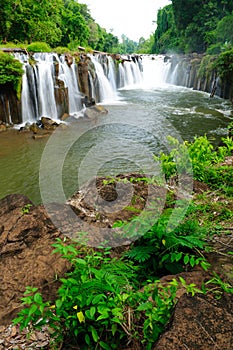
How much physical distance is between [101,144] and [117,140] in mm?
775

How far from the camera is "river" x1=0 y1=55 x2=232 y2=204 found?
7.50m

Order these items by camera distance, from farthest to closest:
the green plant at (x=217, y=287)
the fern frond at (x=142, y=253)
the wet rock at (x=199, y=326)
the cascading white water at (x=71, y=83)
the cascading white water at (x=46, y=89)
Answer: the cascading white water at (x=71, y=83), the cascading white water at (x=46, y=89), the fern frond at (x=142, y=253), the green plant at (x=217, y=287), the wet rock at (x=199, y=326)

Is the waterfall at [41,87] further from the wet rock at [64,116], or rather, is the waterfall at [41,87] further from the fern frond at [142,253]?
the fern frond at [142,253]

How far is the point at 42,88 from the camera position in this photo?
13547mm

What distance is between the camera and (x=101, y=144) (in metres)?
10.1

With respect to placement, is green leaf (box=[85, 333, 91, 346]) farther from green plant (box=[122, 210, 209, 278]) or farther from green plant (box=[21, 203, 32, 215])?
green plant (box=[21, 203, 32, 215])

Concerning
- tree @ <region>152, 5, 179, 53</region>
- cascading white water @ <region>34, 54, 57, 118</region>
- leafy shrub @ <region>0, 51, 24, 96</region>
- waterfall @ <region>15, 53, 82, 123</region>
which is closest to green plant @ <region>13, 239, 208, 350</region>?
leafy shrub @ <region>0, 51, 24, 96</region>

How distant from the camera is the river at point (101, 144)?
750cm

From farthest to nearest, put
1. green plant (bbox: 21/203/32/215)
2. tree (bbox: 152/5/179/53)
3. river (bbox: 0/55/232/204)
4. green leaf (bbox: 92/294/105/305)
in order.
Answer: tree (bbox: 152/5/179/53) → river (bbox: 0/55/232/204) → green plant (bbox: 21/203/32/215) → green leaf (bbox: 92/294/105/305)

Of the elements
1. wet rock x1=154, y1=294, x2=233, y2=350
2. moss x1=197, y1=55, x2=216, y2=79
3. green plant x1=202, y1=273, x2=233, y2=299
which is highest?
moss x1=197, y1=55, x2=216, y2=79

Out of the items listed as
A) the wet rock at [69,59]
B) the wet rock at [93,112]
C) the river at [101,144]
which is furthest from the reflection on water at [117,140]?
the wet rock at [69,59]

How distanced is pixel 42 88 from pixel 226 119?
394 inches

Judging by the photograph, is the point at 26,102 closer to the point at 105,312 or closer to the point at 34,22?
the point at 105,312

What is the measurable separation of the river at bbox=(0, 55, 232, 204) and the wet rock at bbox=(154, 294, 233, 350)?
17.3 ft
